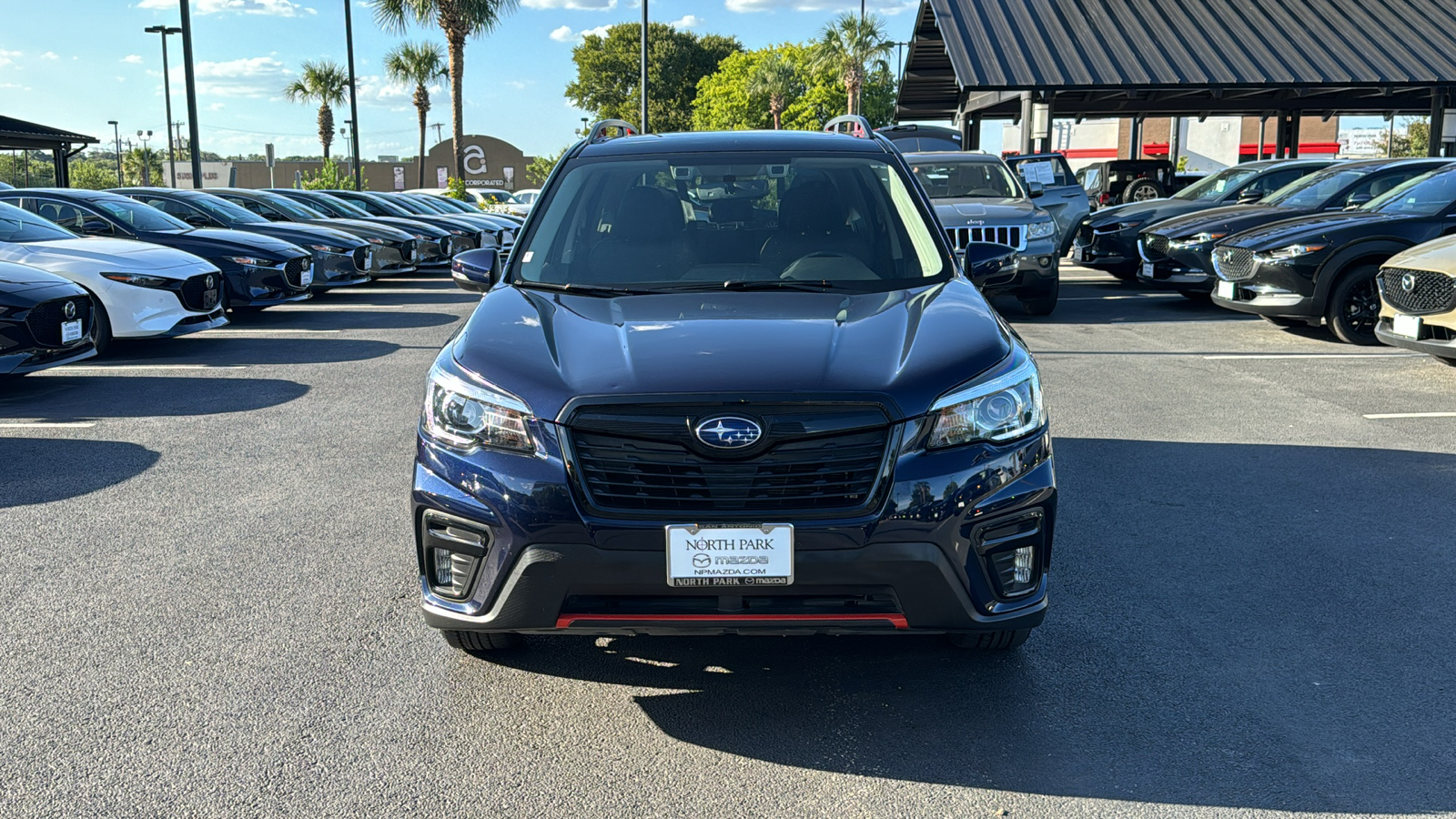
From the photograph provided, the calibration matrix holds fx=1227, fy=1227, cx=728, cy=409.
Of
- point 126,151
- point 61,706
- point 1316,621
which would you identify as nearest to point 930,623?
point 1316,621

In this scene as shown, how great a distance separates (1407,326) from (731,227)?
6.27 metres

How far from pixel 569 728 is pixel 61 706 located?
1459 mm

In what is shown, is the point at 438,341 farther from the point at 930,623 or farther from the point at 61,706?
the point at 930,623

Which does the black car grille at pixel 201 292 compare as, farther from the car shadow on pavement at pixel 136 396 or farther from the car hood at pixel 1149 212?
the car hood at pixel 1149 212

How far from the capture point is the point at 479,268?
468cm

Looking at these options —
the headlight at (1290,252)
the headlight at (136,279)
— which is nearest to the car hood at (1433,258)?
the headlight at (1290,252)

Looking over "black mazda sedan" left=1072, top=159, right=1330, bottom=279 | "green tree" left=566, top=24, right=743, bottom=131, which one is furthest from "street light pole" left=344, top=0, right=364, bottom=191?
"green tree" left=566, top=24, right=743, bottom=131

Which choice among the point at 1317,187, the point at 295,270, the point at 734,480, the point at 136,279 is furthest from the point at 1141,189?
the point at 734,480

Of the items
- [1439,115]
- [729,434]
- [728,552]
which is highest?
[1439,115]

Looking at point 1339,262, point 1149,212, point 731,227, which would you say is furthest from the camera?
point 1149,212

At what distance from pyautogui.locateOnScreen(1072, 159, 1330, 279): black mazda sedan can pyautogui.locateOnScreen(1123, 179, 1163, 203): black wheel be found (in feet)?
40.4

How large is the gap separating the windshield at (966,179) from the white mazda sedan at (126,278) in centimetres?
755

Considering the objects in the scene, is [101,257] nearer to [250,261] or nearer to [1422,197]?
[250,261]

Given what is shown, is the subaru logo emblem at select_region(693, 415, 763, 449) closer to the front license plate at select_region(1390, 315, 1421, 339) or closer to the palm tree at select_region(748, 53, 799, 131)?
the front license plate at select_region(1390, 315, 1421, 339)
